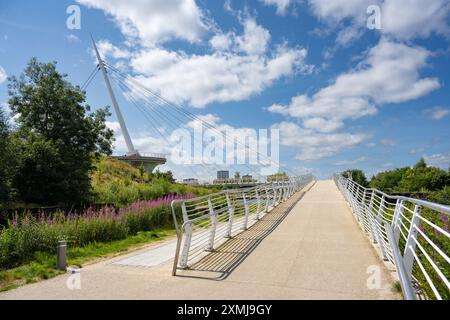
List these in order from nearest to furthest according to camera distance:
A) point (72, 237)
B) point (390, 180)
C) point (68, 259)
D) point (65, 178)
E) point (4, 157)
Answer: point (68, 259) < point (72, 237) < point (4, 157) < point (65, 178) < point (390, 180)

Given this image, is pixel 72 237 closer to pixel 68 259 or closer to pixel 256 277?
pixel 68 259

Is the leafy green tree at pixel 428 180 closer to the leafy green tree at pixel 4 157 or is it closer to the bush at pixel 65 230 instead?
the bush at pixel 65 230

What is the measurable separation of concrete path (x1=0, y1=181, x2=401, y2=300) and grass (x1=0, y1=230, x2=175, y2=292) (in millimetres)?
367

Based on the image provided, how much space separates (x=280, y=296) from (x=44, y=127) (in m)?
15.7

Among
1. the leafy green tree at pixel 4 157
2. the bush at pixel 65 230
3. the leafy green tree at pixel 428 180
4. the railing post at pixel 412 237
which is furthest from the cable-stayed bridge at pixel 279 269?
the leafy green tree at pixel 428 180

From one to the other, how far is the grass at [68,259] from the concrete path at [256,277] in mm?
367

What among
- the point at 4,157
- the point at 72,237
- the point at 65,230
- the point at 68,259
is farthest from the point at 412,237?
the point at 4,157

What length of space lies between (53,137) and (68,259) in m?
11.1

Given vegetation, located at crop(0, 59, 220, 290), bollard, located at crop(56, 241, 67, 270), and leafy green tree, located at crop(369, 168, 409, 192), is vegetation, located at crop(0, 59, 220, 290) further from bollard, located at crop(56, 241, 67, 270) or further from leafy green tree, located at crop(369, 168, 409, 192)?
leafy green tree, located at crop(369, 168, 409, 192)

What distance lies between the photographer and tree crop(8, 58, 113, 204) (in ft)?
50.7

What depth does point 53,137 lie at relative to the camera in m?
17.0
